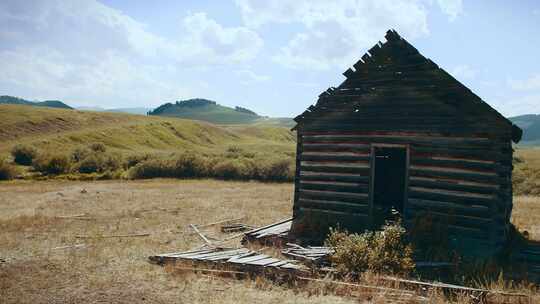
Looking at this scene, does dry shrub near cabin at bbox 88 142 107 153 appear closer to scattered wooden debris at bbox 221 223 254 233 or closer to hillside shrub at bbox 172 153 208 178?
hillside shrub at bbox 172 153 208 178

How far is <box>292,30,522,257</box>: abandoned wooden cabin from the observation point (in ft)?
33.5

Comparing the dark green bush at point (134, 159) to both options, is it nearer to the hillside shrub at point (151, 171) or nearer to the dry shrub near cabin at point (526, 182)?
the hillside shrub at point (151, 171)

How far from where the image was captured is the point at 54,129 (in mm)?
53750

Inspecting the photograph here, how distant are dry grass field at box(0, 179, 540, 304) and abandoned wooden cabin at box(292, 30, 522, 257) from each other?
9.94ft

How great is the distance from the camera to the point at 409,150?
11.3m

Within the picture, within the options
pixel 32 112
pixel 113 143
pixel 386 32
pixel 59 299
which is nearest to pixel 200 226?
pixel 59 299

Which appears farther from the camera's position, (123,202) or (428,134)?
(123,202)

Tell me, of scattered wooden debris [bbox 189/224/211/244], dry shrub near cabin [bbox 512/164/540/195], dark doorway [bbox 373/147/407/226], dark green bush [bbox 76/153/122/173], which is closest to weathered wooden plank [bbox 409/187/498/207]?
dark doorway [bbox 373/147/407/226]

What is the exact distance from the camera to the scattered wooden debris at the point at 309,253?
29.2ft

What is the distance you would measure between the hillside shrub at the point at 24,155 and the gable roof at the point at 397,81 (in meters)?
30.7

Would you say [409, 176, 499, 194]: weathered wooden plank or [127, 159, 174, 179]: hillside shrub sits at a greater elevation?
[409, 176, 499, 194]: weathered wooden plank

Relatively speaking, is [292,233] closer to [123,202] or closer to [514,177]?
[123,202]

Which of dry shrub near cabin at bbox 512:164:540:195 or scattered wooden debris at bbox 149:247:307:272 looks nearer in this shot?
scattered wooden debris at bbox 149:247:307:272

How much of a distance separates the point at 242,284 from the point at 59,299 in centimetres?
310
